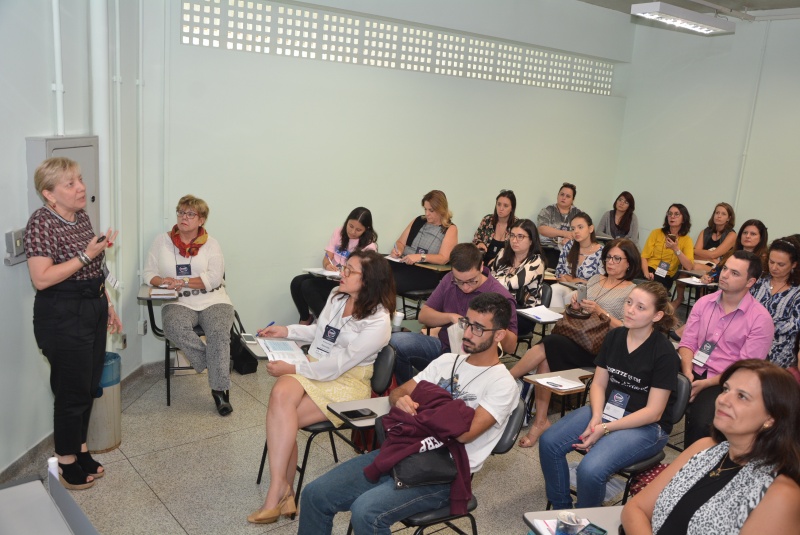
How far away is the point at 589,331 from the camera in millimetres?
4434

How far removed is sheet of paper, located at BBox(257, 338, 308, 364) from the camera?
12.2 ft

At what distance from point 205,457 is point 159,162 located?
96.8 inches

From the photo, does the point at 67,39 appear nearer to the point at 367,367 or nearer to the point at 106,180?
the point at 106,180

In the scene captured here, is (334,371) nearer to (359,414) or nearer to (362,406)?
(362,406)

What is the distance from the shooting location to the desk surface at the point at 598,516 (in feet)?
7.64


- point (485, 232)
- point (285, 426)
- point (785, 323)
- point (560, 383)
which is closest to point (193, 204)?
point (285, 426)

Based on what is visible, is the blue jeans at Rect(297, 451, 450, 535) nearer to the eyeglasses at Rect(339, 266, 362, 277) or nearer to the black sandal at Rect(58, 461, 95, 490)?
the eyeglasses at Rect(339, 266, 362, 277)

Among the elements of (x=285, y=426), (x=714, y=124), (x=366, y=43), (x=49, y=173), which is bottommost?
(x=285, y=426)

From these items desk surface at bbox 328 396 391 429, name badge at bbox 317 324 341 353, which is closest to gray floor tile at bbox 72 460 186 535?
desk surface at bbox 328 396 391 429

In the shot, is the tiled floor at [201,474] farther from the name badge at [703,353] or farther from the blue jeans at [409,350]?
the name badge at [703,353]

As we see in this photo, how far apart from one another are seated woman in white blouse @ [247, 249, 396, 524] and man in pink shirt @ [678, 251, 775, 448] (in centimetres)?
187

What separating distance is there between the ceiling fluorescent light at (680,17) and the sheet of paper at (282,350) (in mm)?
4841

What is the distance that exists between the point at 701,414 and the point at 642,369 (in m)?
0.76

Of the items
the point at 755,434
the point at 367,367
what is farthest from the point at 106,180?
the point at 755,434
